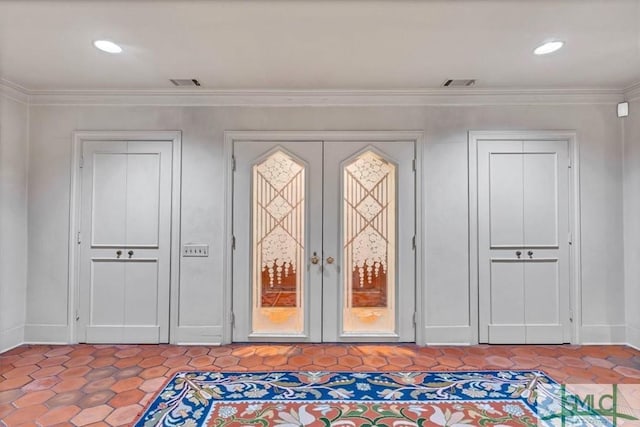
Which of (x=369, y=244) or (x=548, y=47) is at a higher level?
(x=548, y=47)

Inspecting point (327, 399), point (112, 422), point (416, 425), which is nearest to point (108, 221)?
point (112, 422)

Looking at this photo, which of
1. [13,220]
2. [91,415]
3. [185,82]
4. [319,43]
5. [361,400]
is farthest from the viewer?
[13,220]

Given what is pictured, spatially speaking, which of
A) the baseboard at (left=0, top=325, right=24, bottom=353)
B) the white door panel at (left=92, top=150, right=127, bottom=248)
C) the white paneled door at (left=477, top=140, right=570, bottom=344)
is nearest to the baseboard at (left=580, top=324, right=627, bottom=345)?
the white paneled door at (left=477, top=140, right=570, bottom=344)

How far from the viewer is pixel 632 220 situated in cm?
346

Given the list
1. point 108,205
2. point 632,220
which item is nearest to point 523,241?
point 632,220

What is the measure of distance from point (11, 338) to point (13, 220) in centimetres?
115

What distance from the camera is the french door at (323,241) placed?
141 inches

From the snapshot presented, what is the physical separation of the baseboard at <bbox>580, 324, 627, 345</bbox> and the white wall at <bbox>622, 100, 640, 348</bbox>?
56 millimetres

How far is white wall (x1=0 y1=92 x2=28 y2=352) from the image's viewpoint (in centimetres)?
335

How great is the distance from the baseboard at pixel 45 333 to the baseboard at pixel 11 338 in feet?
0.14

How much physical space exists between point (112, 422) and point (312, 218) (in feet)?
7.34

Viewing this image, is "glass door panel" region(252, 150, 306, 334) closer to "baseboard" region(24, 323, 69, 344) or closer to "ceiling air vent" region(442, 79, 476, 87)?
"ceiling air vent" region(442, 79, 476, 87)

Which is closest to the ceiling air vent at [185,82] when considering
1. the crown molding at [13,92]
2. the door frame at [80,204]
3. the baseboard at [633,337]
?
the door frame at [80,204]

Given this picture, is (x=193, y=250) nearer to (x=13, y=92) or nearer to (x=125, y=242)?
(x=125, y=242)
